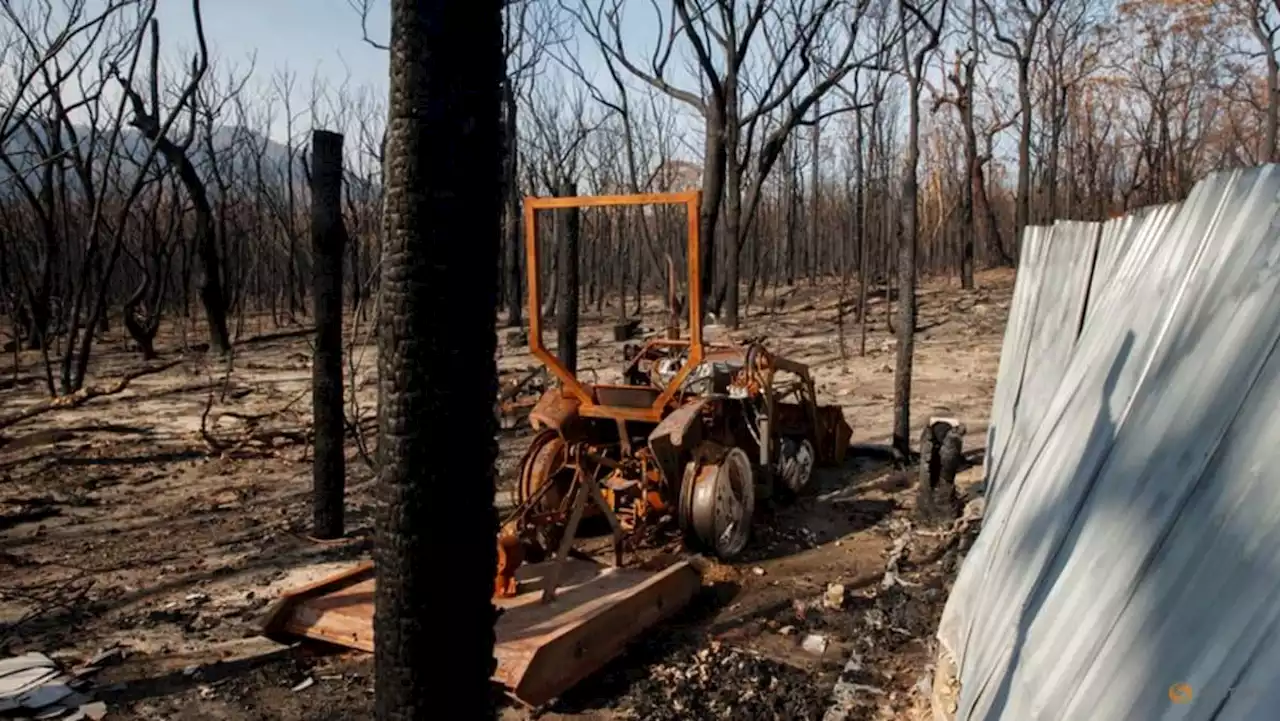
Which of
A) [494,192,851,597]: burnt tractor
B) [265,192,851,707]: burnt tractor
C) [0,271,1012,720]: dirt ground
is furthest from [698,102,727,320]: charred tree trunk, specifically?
[494,192,851,597]: burnt tractor

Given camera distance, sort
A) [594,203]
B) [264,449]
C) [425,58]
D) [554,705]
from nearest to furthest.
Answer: [425,58], [554,705], [594,203], [264,449]

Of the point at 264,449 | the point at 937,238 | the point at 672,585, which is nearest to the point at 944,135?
the point at 937,238

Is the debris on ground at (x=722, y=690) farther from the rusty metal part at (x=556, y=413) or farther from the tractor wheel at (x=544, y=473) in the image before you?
the rusty metal part at (x=556, y=413)

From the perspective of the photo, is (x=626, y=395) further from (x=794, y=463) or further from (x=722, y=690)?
(x=722, y=690)

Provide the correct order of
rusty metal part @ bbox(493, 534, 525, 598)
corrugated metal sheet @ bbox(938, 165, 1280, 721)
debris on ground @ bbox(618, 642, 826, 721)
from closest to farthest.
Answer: corrugated metal sheet @ bbox(938, 165, 1280, 721) < debris on ground @ bbox(618, 642, 826, 721) < rusty metal part @ bbox(493, 534, 525, 598)

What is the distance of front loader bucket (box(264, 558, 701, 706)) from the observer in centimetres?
445

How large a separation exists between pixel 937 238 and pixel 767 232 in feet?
22.8

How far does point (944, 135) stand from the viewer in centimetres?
3672

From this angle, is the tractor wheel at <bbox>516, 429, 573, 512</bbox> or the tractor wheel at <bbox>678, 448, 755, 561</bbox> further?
the tractor wheel at <bbox>516, 429, 573, 512</bbox>

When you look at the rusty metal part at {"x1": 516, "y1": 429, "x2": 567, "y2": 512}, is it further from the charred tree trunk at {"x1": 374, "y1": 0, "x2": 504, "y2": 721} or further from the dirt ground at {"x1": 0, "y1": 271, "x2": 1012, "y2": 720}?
the charred tree trunk at {"x1": 374, "y1": 0, "x2": 504, "y2": 721}

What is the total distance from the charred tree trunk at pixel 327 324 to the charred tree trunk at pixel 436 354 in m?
4.83

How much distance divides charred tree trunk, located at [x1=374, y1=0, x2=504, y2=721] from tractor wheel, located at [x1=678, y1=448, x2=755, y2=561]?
4407 mm

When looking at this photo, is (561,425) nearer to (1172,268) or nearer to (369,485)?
(369,485)

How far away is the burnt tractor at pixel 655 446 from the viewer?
6.19 m
